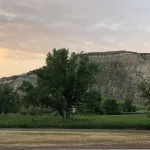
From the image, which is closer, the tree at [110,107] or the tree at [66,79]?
the tree at [66,79]

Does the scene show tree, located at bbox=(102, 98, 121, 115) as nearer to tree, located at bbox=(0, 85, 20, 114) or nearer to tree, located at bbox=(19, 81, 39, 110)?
tree, located at bbox=(0, 85, 20, 114)

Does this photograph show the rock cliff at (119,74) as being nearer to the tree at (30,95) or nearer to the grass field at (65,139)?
the tree at (30,95)

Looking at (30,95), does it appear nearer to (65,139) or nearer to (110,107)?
(65,139)

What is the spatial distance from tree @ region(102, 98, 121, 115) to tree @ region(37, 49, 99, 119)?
60565 mm

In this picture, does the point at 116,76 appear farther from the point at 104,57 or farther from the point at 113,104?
the point at 113,104

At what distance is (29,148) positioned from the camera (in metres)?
24.4

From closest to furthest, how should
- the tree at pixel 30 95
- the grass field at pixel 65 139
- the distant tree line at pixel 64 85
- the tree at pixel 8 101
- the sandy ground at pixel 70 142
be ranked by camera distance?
1. the sandy ground at pixel 70 142
2. the grass field at pixel 65 139
3. the distant tree line at pixel 64 85
4. the tree at pixel 30 95
5. the tree at pixel 8 101

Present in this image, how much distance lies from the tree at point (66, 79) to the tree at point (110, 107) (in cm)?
6057

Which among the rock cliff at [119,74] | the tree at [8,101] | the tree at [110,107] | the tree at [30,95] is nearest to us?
the tree at [30,95]

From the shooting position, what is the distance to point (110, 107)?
12244cm

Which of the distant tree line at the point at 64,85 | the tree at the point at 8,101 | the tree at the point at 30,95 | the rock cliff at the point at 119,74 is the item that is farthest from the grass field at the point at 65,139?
Result: the rock cliff at the point at 119,74

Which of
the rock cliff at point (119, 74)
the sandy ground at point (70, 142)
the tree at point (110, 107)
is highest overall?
the rock cliff at point (119, 74)

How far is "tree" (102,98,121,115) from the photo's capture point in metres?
121

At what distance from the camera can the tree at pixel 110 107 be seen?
121125mm
